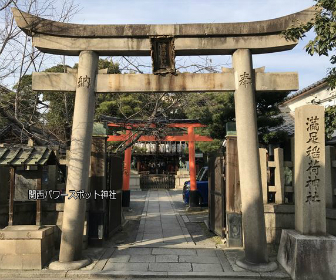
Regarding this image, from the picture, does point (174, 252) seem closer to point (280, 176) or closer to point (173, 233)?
point (173, 233)

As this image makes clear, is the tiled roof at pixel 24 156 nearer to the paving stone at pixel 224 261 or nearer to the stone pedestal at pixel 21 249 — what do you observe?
the stone pedestal at pixel 21 249

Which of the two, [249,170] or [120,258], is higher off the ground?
[249,170]

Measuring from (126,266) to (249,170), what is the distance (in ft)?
10.7

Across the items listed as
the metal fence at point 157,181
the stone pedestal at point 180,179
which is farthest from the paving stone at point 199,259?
the metal fence at point 157,181

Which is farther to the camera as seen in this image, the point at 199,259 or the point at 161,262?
the point at 199,259

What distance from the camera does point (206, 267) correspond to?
19.9 ft

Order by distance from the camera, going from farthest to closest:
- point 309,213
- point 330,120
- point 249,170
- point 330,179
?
1. point 330,120
2. point 330,179
3. point 249,170
4. point 309,213

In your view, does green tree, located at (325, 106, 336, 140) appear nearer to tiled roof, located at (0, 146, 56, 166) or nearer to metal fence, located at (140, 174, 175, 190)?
tiled roof, located at (0, 146, 56, 166)

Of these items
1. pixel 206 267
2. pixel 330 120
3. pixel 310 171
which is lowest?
pixel 206 267

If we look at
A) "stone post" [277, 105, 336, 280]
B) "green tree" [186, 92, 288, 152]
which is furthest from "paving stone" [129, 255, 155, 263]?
"green tree" [186, 92, 288, 152]

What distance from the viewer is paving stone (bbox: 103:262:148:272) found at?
19.5 feet

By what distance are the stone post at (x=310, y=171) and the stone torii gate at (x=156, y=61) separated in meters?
0.85

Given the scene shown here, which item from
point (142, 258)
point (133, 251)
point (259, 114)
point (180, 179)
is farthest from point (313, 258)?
point (180, 179)

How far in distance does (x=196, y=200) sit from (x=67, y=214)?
30.2 ft
